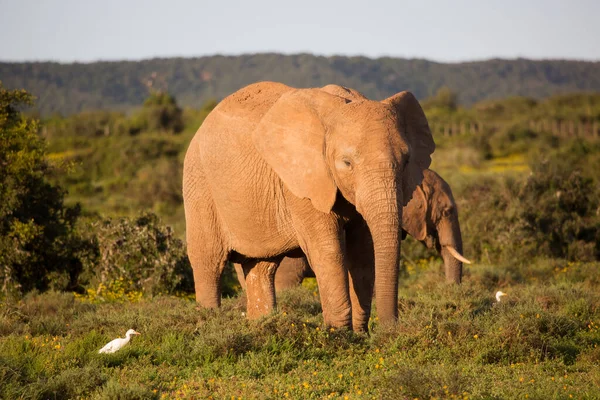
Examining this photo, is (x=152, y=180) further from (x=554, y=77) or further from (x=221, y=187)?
(x=554, y=77)

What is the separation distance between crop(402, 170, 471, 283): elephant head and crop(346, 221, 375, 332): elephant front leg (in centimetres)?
467

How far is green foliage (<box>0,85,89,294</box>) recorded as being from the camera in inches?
585

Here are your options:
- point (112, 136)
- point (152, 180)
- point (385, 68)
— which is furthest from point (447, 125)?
point (385, 68)

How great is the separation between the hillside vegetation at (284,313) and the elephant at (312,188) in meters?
0.56


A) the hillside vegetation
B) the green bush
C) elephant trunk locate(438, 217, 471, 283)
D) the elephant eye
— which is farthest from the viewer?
the green bush

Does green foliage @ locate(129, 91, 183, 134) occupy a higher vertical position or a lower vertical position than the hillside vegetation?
lower

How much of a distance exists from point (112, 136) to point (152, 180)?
23.2 meters

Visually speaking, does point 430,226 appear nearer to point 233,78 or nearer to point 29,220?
point 29,220

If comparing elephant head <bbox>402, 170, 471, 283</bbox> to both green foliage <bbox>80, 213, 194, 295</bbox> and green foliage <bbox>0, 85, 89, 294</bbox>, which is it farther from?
green foliage <bbox>0, 85, 89, 294</bbox>

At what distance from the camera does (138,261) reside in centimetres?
1527

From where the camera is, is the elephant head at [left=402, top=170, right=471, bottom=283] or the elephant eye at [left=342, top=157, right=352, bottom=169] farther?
the elephant head at [left=402, top=170, right=471, bottom=283]

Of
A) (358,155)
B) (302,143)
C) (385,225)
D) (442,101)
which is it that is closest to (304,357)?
(385,225)

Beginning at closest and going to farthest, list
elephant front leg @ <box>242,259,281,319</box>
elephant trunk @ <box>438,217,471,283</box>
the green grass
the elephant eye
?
the green grass
the elephant eye
elephant front leg @ <box>242,259,281,319</box>
elephant trunk @ <box>438,217,471,283</box>

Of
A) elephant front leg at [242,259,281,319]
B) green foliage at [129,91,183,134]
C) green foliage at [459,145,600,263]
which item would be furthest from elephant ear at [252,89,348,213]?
green foliage at [129,91,183,134]
